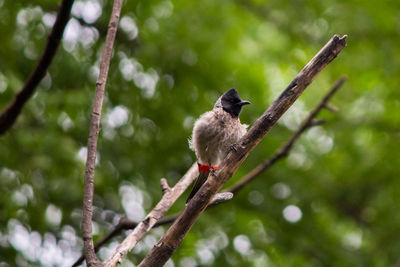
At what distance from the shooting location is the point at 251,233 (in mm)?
4977

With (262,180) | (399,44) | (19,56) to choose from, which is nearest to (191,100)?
(262,180)

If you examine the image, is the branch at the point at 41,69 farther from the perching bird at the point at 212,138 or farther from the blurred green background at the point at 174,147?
the perching bird at the point at 212,138

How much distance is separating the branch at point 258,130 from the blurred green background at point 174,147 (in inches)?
79.7

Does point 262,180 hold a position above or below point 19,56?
above

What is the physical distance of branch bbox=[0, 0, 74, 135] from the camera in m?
Result: 3.39

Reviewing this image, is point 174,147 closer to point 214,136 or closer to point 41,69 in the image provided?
point 214,136

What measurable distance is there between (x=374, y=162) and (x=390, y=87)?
94cm

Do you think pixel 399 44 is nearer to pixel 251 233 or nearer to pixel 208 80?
pixel 208 80

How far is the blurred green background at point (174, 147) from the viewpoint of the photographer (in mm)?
4793

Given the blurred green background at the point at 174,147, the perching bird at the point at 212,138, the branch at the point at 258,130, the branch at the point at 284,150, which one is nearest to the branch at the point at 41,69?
the blurred green background at the point at 174,147

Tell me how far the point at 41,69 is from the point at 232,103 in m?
1.87

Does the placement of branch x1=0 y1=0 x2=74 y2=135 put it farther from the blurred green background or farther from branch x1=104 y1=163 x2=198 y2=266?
branch x1=104 y1=163 x2=198 y2=266

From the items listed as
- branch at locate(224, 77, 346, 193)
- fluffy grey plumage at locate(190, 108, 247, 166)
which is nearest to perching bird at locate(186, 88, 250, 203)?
fluffy grey plumage at locate(190, 108, 247, 166)

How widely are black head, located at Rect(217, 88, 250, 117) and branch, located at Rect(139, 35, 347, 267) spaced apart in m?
1.95
